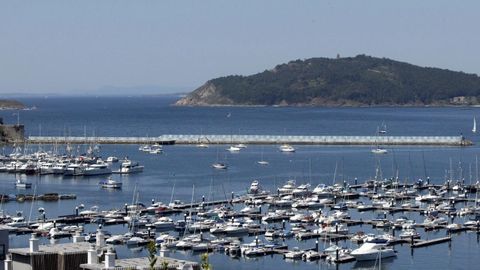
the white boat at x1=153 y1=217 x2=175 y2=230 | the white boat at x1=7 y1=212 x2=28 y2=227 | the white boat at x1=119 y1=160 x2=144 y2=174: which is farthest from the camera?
the white boat at x1=119 y1=160 x2=144 y2=174

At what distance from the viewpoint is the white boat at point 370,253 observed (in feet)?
131

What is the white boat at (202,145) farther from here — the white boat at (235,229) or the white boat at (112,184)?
the white boat at (235,229)

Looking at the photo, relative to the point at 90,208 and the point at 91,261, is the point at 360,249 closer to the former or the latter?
the point at 90,208

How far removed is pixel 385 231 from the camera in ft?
156

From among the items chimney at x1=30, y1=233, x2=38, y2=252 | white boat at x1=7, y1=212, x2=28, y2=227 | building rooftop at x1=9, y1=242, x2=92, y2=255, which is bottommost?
white boat at x1=7, y1=212, x2=28, y2=227

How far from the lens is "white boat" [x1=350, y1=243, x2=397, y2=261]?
40.0 meters

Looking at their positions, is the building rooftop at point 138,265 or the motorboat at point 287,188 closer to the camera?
the building rooftop at point 138,265

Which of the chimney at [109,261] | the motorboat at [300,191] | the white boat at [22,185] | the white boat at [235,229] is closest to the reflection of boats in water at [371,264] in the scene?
the white boat at [235,229]

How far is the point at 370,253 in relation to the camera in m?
40.2

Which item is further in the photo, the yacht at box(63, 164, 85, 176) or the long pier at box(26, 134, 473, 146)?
the long pier at box(26, 134, 473, 146)

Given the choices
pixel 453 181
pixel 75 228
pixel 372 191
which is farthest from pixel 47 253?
pixel 453 181

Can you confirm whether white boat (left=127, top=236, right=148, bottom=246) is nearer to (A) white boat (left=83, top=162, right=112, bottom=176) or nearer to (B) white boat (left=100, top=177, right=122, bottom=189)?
(B) white boat (left=100, top=177, right=122, bottom=189)

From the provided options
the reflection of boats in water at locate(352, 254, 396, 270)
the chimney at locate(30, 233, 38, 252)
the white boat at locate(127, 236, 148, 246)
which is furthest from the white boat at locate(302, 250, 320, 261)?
the chimney at locate(30, 233, 38, 252)

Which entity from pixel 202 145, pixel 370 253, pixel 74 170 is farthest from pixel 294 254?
pixel 202 145
